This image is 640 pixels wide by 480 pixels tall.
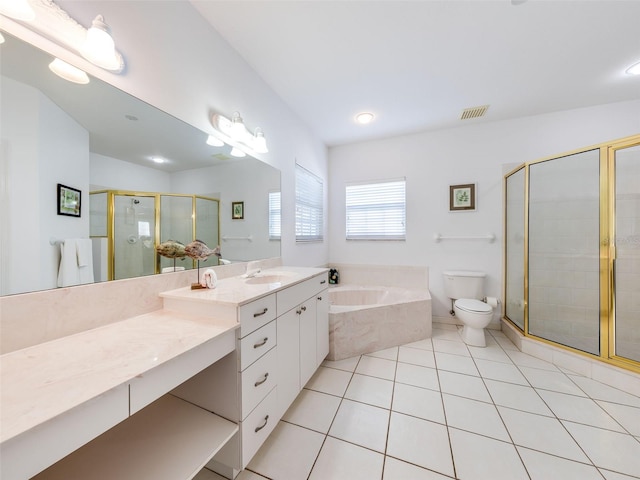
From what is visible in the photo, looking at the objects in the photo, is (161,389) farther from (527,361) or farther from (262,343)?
(527,361)

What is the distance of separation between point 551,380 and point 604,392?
0.90 ft

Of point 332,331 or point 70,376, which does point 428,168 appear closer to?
point 332,331

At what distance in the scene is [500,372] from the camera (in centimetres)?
190

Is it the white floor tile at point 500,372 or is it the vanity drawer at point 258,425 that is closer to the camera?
the vanity drawer at point 258,425

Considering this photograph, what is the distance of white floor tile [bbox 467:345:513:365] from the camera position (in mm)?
2098

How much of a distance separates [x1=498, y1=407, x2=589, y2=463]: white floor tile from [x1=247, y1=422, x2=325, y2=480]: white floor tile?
1.12 metres

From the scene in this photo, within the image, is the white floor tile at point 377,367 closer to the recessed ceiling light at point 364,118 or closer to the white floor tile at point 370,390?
the white floor tile at point 370,390

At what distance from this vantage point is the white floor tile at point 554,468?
3.53 ft

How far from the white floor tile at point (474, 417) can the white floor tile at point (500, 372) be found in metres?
0.41

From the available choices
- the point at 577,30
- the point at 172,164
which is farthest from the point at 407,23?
the point at 172,164


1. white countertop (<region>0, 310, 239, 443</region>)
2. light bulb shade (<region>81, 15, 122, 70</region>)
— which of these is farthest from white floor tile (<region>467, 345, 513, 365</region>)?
light bulb shade (<region>81, 15, 122, 70</region>)

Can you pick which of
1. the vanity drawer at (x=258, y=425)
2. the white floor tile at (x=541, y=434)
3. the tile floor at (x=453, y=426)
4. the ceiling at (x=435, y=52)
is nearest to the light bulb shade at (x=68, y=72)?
the ceiling at (x=435, y=52)

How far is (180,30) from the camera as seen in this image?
52.0 inches

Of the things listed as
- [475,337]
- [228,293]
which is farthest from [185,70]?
[475,337]
